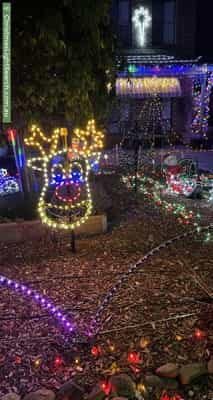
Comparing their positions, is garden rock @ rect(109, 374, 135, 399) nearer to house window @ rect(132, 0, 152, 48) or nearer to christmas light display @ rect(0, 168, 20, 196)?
A: christmas light display @ rect(0, 168, 20, 196)

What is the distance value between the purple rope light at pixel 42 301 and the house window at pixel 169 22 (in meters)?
18.1

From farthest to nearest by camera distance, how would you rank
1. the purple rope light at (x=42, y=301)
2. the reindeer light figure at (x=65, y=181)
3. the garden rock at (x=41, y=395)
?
1. the reindeer light figure at (x=65, y=181)
2. the purple rope light at (x=42, y=301)
3. the garden rock at (x=41, y=395)

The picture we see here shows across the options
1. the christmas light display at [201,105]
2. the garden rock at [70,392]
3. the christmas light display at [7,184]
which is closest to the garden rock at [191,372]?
the garden rock at [70,392]

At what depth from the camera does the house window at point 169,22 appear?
69.7 ft

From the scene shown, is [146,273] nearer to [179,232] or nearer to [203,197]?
[179,232]

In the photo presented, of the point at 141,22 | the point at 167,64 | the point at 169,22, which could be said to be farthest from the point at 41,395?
the point at 169,22

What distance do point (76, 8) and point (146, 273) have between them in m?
3.34

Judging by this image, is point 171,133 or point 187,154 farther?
point 171,133

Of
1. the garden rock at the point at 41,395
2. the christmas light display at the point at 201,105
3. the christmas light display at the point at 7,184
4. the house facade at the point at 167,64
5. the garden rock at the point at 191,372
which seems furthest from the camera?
the christmas light display at the point at 201,105

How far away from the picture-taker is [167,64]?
67.6 feet

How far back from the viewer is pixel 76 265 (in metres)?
6.57

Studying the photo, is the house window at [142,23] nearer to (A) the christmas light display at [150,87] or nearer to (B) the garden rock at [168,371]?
(A) the christmas light display at [150,87]

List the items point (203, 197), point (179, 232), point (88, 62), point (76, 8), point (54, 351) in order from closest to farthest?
point (54, 351), point (76, 8), point (88, 62), point (179, 232), point (203, 197)

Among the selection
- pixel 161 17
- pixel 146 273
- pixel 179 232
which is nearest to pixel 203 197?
pixel 179 232
